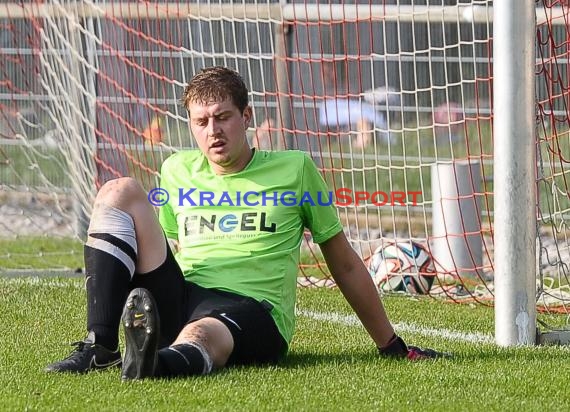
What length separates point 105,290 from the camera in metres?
4.35

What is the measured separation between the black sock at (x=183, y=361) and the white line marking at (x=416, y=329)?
148 cm

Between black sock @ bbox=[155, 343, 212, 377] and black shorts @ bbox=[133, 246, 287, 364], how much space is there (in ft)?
0.58

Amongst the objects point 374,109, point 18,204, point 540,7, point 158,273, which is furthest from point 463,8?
point 18,204

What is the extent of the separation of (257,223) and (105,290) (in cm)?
67

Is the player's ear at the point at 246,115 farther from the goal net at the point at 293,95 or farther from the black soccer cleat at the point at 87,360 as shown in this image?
the goal net at the point at 293,95

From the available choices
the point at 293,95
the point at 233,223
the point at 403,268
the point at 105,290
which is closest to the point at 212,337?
the point at 105,290

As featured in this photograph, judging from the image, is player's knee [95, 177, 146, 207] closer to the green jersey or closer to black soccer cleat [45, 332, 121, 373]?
the green jersey

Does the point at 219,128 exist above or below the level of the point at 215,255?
above

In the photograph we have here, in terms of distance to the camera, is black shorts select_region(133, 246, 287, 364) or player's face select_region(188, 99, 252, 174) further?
player's face select_region(188, 99, 252, 174)

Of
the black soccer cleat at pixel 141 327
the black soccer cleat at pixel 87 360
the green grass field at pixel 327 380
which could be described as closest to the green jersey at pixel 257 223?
the green grass field at pixel 327 380

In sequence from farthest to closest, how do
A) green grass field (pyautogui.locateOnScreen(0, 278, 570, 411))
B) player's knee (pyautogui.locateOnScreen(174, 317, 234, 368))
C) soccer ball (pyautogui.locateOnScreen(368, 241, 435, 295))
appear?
soccer ball (pyautogui.locateOnScreen(368, 241, 435, 295)) → player's knee (pyautogui.locateOnScreen(174, 317, 234, 368)) → green grass field (pyautogui.locateOnScreen(0, 278, 570, 411))

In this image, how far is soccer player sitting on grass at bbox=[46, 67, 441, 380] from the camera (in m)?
4.38

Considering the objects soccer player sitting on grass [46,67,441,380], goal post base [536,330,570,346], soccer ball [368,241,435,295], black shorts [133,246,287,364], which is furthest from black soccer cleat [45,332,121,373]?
A: soccer ball [368,241,435,295]

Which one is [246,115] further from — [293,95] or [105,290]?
[293,95]
